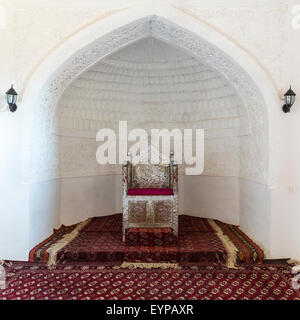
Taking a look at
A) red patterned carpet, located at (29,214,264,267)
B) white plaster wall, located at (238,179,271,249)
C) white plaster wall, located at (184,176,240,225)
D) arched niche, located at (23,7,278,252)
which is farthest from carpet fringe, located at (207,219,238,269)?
arched niche, located at (23,7,278,252)

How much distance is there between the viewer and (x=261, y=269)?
3.25m

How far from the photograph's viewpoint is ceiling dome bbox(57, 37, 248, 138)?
15.9 ft

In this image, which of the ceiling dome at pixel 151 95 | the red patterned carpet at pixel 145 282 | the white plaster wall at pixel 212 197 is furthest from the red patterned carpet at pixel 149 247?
the ceiling dome at pixel 151 95

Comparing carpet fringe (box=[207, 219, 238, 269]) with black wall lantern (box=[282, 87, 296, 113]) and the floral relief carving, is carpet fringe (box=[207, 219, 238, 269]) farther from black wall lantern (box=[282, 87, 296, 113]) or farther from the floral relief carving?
black wall lantern (box=[282, 87, 296, 113])

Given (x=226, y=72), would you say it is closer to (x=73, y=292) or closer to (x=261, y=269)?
(x=261, y=269)

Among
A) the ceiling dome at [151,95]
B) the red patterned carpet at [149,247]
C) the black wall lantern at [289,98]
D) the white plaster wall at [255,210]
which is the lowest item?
the red patterned carpet at [149,247]

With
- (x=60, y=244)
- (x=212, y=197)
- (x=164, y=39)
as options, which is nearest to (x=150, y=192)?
(x=60, y=244)

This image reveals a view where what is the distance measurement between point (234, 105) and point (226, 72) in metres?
0.92

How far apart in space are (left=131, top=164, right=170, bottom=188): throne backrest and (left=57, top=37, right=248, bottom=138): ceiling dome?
1.29m

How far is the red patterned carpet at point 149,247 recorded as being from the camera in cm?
344

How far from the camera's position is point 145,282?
2.92 m

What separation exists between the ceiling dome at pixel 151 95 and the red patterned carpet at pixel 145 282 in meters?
2.40

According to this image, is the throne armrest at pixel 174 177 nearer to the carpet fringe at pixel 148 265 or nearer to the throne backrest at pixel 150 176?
the throne backrest at pixel 150 176
